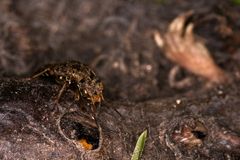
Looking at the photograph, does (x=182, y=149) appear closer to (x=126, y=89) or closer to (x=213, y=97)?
(x=213, y=97)

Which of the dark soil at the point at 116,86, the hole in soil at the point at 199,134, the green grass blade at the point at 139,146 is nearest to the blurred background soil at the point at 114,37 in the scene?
the dark soil at the point at 116,86

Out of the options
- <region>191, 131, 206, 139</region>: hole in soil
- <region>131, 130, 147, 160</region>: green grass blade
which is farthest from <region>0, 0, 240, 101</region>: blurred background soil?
<region>131, 130, 147, 160</region>: green grass blade

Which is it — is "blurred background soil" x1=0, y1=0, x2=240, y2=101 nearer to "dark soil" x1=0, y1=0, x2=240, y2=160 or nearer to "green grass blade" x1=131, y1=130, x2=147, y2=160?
"dark soil" x1=0, y1=0, x2=240, y2=160

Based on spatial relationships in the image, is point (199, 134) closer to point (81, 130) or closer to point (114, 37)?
point (81, 130)

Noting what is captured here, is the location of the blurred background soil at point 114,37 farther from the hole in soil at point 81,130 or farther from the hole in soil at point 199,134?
the hole in soil at point 81,130

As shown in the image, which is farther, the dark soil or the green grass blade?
the green grass blade

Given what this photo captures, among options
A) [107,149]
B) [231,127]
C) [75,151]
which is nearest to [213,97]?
[231,127]

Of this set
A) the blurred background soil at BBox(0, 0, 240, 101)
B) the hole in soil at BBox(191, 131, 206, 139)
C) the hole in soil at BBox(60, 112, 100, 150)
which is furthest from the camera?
the blurred background soil at BBox(0, 0, 240, 101)

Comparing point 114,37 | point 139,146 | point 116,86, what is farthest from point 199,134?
point 114,37
